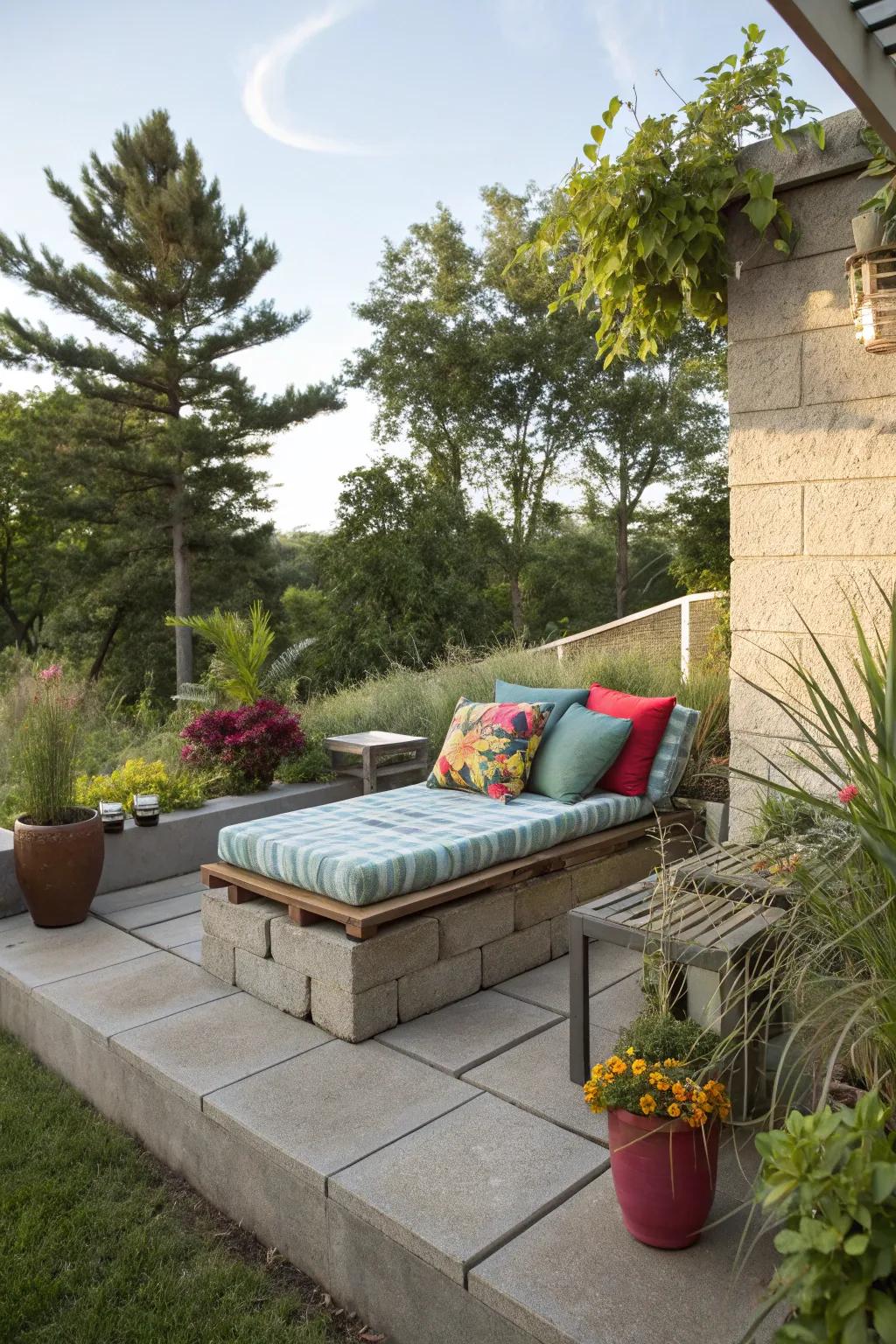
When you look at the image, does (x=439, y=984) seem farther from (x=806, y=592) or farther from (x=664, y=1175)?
(x=806, y=592)

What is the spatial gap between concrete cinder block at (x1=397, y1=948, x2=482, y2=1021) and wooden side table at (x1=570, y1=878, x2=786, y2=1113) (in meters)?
0.63

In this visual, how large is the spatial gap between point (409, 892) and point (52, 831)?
5.76 feet

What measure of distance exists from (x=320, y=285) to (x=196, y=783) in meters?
13.7

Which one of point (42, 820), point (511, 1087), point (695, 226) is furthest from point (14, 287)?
point (511, 1087)

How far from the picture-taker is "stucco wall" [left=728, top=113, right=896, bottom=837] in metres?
3.11

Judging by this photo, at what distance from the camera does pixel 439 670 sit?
6945 millimetres

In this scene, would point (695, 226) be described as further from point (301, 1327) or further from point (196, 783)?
point (196, 783)

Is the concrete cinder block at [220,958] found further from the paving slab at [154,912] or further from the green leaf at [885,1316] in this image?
the green leaf at [885,1316]

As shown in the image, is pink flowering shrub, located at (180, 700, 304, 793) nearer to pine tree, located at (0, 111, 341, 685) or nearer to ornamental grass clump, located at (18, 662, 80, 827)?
ornamental grass clump, located at (18, 662, 80, 827)

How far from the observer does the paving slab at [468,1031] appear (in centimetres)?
283

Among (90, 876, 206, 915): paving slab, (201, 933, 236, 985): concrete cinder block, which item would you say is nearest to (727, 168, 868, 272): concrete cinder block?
(201, 933, 236, 985): concrete cinder block

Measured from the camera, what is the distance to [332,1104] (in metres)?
2.52

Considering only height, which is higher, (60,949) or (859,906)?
Answer: (859,906)

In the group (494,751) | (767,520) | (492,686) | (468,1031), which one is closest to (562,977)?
(468,1031)
